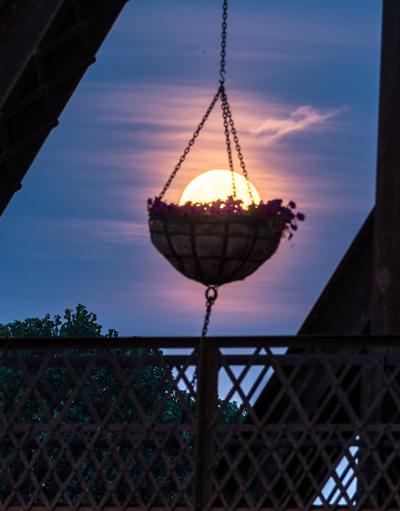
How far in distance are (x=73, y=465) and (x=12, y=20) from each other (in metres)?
3.72

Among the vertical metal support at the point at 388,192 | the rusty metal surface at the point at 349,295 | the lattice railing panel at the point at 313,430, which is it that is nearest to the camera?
the lattice railing panel at the point at 313,430

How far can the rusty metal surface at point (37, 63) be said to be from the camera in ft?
22.1

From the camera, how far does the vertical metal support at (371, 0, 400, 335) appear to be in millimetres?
7875

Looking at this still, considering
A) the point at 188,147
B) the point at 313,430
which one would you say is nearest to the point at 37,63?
the point at 188,147

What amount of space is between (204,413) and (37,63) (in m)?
3.30

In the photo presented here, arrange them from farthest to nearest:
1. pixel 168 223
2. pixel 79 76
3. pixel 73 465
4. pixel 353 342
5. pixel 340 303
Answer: pixel 340 303
pixel 79 76
pixel 168 223
pixel 73 465
pixel 353 342

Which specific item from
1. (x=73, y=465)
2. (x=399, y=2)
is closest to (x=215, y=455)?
(x=73, y=465)

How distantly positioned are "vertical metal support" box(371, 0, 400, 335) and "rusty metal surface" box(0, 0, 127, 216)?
2803 mm

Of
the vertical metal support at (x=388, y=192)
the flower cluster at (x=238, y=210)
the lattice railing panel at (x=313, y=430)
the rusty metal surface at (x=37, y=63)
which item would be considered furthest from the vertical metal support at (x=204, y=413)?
the rusty metal surface at (x=37, y=63)

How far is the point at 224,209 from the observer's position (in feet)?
22.1

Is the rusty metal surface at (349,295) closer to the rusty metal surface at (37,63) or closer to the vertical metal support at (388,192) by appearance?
the vertical metal support at (388,192)

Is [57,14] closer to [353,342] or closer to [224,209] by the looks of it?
[224,209]

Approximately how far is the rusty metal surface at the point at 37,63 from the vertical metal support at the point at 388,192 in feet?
9.20

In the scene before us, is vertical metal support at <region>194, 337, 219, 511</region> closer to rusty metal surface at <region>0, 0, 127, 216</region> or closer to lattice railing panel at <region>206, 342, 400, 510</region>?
lattice railing panel at <region>206, 342, 400, 510</region>
